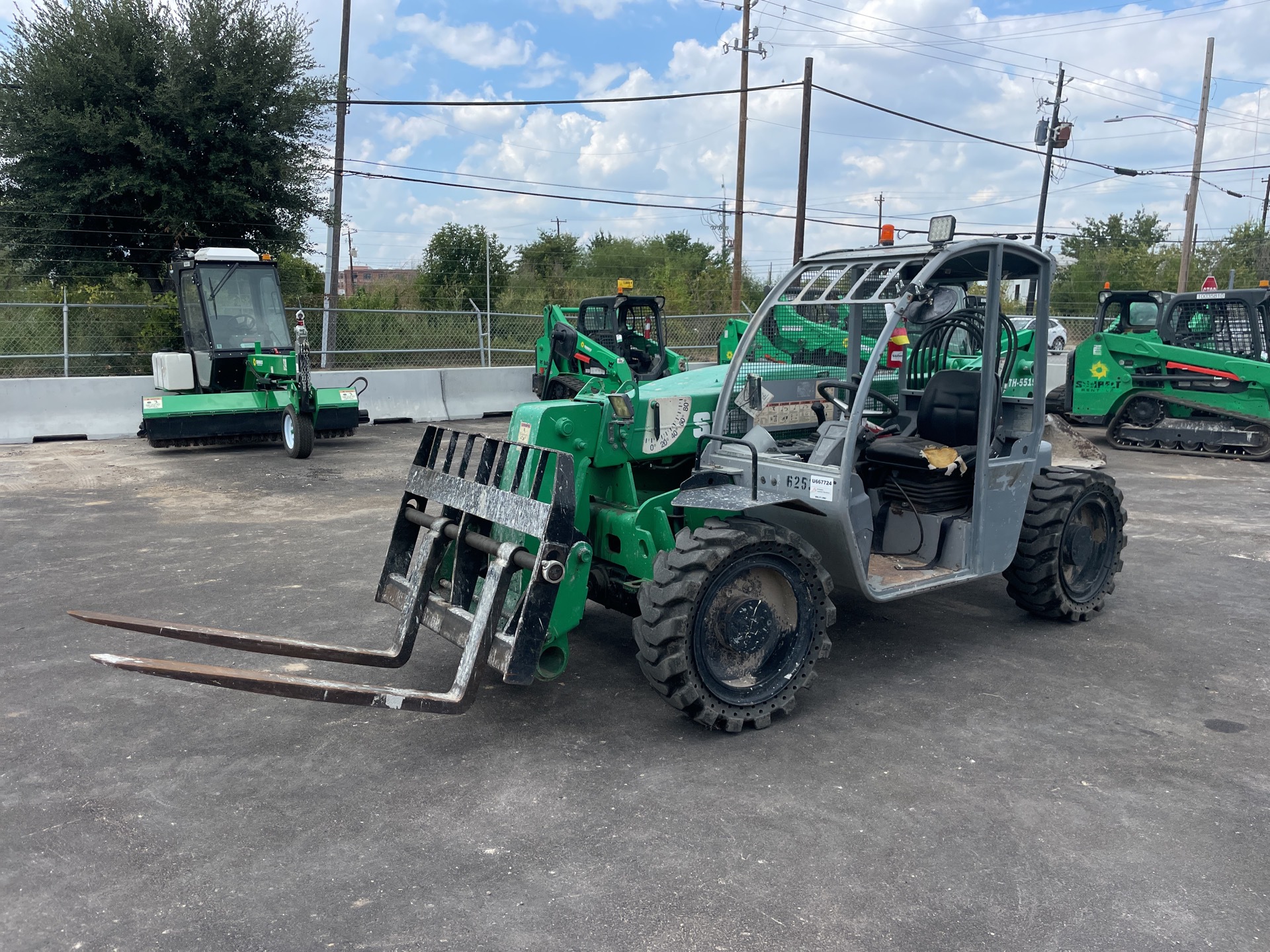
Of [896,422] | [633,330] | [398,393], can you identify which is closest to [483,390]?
[398,393]

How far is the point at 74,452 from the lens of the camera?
41.9 feet

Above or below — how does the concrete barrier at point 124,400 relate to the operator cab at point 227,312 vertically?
below

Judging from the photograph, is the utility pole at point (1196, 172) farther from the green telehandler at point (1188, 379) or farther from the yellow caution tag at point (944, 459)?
the yellow caution tag at point (944, 459)

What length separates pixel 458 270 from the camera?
88.7 feet

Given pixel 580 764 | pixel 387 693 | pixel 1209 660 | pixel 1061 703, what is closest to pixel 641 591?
pixel 580 764

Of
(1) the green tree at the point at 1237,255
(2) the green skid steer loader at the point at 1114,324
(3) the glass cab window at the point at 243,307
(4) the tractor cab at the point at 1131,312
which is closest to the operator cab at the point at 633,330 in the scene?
(3) the glass cab window at the point at 243,307

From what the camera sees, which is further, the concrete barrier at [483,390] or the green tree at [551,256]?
the green tree at [551,256]

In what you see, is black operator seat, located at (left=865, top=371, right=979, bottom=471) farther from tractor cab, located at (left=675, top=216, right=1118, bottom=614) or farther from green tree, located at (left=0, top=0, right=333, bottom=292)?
green tree, located at (left=0, top=0, right=333, bottom=292)

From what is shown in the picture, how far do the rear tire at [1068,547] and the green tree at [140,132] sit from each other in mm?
17247

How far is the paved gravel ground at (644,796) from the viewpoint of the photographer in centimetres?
322

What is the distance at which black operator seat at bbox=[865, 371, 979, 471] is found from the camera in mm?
5449

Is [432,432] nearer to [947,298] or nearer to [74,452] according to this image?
[947,298]

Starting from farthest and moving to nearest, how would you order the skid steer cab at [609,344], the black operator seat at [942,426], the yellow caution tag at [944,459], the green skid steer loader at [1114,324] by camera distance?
the skid steer cab at [609,344]
the green skid steer loader at [1114,324]
the black operator seat at [942,426]
the yellow caution tag at [944,459]

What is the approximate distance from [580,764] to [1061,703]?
8.34 ft
